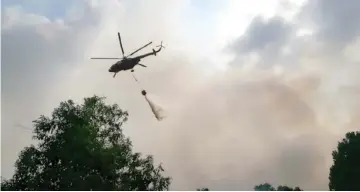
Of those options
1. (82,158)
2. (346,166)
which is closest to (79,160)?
(82,158)

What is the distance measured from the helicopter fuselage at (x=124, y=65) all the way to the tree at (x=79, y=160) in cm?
504

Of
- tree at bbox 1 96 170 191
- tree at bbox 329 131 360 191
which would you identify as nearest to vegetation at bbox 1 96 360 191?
tree at bbox 1 96 170 191

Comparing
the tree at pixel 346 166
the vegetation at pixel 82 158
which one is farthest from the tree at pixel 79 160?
the tree at pixel 346 166

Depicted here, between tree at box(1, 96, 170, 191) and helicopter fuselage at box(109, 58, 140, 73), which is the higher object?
helicopter fuselage at box(109, 58, 140, 73)

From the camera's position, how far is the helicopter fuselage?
31273mm

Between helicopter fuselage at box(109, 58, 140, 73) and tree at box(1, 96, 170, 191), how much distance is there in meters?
5.04

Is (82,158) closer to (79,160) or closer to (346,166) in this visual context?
(79,160)

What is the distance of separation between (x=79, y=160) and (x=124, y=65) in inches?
285

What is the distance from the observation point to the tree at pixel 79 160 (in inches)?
1219

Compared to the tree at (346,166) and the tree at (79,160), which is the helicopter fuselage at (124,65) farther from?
the tree at (346,166)

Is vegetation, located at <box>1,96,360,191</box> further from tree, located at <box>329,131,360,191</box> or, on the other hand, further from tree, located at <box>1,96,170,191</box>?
tree, located at <box>329,131,360,191</box>

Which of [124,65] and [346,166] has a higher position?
[124,65]

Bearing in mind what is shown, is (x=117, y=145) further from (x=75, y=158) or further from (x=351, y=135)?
(x=351, y=135)

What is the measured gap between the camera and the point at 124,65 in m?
31.4
